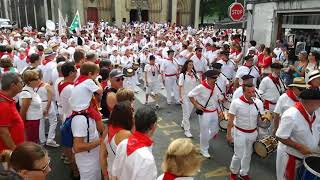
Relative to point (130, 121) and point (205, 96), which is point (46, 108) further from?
point (130, 121)

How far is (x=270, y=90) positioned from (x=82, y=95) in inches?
186

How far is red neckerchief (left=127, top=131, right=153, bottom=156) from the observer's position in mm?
3217

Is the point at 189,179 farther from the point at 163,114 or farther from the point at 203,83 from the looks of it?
the point at 163,114

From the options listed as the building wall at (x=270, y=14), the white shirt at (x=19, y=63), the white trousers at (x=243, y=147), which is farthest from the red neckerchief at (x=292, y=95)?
the white shirt at (x=19, y=63)

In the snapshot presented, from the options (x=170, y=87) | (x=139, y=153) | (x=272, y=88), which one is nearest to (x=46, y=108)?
(x=139, y=153)

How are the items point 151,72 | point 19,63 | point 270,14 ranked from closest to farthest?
point 19,63 < point 151,72 < point 270,14

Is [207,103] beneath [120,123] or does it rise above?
beneath

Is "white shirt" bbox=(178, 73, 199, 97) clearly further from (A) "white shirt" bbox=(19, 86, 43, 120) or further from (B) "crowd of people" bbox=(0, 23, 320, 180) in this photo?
(A) "white shirt" bbox=(19, 86, 43, 120)

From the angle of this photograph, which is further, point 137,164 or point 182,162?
point 137,164

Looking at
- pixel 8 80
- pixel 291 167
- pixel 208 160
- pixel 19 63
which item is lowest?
pixel 208 160

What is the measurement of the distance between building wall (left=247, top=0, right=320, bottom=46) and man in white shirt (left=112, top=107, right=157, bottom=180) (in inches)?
391

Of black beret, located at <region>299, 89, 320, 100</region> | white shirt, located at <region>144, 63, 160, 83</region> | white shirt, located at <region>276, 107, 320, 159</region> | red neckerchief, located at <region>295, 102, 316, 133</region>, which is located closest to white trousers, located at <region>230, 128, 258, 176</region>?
white shirt, located at <region>276, 107, 320, 159</region>

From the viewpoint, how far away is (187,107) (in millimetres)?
8422

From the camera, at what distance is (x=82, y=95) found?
15.5ft
